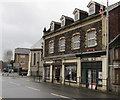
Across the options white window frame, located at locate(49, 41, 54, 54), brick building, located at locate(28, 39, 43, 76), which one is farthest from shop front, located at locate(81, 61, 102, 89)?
brick building, located at locate(28, 39, 43, 76)

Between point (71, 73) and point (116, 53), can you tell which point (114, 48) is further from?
point (71, 73)

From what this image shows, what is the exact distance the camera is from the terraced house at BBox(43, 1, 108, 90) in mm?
20156

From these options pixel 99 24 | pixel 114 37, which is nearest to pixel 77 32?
pixel 99 24

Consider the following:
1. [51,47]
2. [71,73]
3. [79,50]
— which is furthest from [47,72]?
[79,50]

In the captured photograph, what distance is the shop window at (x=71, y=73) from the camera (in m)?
23.9

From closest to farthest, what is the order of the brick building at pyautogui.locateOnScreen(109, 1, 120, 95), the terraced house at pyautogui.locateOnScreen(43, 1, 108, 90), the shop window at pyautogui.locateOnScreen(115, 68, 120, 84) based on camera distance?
the shop window at pyautogui.locateOnScreen(115, 68, 120, 84), the brick building at pyautogui.locateOnScreen(109, 1, 120, 95), the terraced house at pyautogui.locateOnScreen(43, 1, 108, 90)

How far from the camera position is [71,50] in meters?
24.8

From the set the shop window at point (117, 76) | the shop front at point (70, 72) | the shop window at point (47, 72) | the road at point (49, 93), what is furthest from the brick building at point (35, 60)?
the shop window at point (117, 76)

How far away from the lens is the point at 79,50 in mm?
23312

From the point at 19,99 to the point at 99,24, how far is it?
12.7 meters

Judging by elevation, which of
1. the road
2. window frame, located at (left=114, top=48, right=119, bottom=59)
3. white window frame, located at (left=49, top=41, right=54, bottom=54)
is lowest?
the road

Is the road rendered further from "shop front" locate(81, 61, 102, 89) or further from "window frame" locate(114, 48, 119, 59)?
"window frame" locate(114, 48, 119, 59)

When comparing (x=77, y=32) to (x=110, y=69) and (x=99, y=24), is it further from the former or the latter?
(x=110, y=69)

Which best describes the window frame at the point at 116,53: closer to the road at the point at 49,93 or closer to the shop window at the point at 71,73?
the road at the point at 49,93
